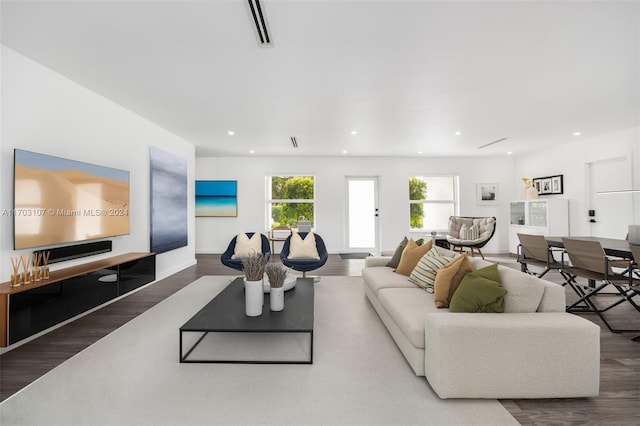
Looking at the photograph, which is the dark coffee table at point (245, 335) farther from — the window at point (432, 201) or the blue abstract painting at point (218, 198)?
the window at point (432, 201)

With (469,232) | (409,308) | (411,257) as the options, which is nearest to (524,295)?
(409,308)

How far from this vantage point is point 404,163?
7613 mm

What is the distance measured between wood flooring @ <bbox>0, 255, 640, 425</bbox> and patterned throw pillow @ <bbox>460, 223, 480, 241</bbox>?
2.57m

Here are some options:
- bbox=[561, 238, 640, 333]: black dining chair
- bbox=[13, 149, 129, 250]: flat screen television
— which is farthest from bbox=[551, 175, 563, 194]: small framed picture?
bbox=[13, 149, 129, 250]: flat screen television

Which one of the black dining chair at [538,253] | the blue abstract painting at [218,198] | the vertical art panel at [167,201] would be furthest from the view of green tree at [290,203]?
the black dining chair at [538,253]

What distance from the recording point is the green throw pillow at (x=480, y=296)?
75.0 inches

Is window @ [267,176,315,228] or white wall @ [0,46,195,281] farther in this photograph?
window @ [267,176,315,228]

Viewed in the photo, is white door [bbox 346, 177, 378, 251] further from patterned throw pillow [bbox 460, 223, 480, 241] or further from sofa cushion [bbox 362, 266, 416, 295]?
sofa cushion [bbox 362, 266, 416, 295]

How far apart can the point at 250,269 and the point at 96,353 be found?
4.66 ft

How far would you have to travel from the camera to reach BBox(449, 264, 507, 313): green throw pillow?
1.91m

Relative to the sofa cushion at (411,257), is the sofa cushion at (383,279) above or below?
below

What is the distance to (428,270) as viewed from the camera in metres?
2.79

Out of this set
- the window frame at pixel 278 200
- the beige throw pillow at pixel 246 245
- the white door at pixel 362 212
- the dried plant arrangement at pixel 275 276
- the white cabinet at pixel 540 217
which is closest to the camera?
the dried plant arrangement at pixel 275 276

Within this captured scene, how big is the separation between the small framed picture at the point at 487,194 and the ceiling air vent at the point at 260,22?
23.5 feet
